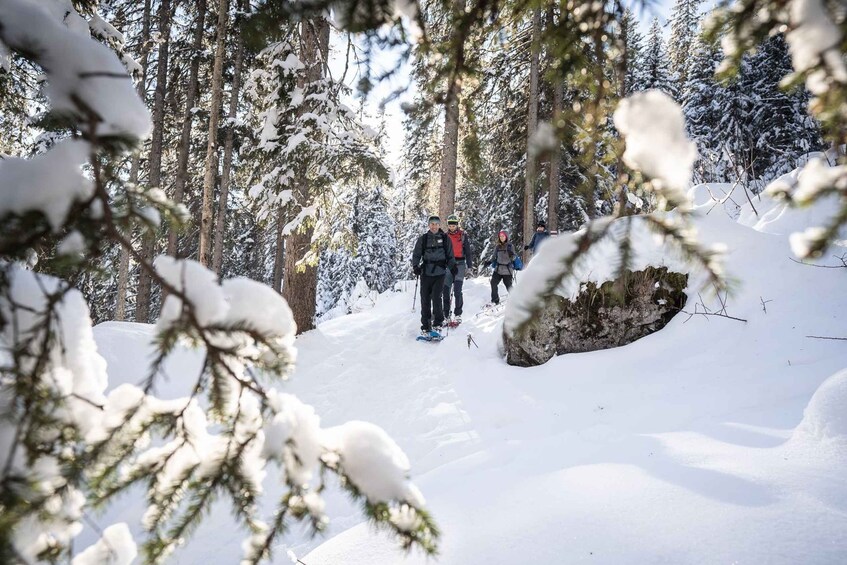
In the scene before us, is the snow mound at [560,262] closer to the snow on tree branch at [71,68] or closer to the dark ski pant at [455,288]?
the snow on tree branch at [71,68]

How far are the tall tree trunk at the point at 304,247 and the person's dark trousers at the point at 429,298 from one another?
84.4 inches

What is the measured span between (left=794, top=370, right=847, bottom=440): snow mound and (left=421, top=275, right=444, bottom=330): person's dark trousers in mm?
5793

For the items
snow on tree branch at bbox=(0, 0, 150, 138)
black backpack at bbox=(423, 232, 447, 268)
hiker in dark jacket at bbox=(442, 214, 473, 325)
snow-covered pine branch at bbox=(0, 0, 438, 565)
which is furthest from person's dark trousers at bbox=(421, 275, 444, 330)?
snow on tree branch at bbox=(0, 0, 150, 138)

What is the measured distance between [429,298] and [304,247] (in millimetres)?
2647

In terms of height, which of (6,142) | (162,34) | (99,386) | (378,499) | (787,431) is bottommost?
(787,431)

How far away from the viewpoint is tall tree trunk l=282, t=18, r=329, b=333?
786 cm

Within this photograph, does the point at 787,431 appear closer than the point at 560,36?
No

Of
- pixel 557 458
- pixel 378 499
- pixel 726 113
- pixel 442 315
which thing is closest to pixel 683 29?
pixel 726 113

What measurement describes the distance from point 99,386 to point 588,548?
6.96 feet

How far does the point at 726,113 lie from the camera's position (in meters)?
19.2

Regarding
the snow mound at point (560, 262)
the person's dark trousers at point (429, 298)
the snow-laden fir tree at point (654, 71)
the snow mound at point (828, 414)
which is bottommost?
the snow mound at point (828, 414)

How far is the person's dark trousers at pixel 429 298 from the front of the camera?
819cm

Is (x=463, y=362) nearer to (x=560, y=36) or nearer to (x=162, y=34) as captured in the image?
(x=560, y=36)

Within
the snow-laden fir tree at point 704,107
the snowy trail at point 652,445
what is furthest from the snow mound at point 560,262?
the snow-laden fir tree at point 704,107
